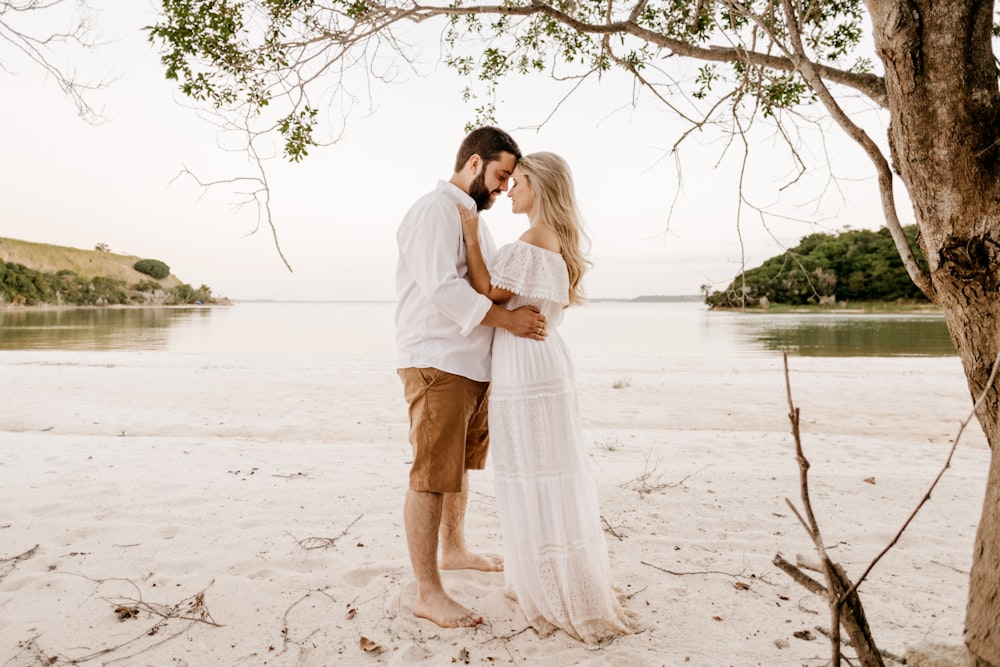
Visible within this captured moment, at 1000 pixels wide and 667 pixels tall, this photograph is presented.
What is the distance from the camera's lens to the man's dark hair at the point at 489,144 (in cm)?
279

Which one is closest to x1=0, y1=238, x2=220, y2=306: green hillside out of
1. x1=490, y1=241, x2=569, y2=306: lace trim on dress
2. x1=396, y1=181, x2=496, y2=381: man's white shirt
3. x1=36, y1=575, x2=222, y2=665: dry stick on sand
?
x1=36, y1=575, x2=222, y2=665: dry stick on sand

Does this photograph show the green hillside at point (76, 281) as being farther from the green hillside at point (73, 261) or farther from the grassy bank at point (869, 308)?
the grassy bank at point (869, 308)

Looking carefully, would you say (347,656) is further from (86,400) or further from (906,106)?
(86,400)

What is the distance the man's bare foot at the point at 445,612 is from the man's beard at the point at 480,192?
1868mm

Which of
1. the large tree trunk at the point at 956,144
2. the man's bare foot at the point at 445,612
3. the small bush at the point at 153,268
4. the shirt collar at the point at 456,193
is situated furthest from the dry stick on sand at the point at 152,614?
the small bush at the point at 153,268

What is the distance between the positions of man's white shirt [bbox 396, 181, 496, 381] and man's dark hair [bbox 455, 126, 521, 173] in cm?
22

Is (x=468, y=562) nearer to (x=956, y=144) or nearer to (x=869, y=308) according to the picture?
(x=956, y=144)

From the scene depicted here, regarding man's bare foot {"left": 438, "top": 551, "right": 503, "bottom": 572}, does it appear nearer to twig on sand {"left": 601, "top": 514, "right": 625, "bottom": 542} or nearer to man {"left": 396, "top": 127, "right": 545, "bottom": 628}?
man {"left": 396, "top": 127, "right": 545, "bottom": 628}

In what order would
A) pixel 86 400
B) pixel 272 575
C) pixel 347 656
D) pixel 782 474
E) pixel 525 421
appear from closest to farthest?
1. pixel 347 656
2. pixel 525 421
3. pixel 272 575
4. pixel 782 474
5. pixel 86 400

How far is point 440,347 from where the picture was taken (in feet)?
8.70

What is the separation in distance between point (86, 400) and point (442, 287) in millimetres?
9552

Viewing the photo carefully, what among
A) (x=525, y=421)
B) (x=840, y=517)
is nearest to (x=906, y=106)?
(x=525, y=421)

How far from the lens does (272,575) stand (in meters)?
3.01

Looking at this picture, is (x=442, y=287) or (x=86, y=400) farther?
(x=86, y=400)
